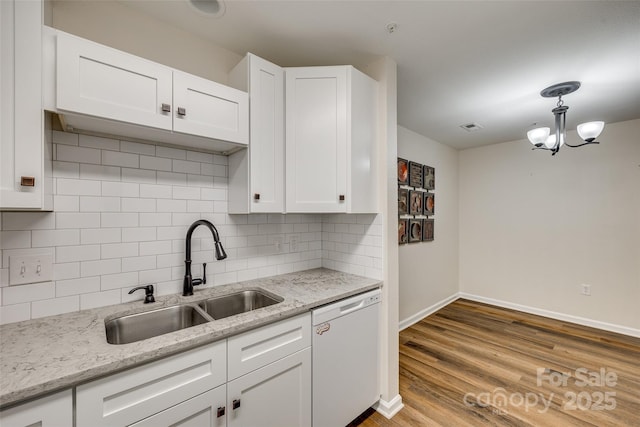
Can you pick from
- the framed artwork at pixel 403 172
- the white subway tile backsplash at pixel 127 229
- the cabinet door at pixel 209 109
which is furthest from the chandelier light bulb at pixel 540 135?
the cabinet door at pixel 209 109

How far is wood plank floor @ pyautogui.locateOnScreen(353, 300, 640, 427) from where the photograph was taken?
1877 millimetres

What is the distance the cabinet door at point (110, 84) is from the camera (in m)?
1.09

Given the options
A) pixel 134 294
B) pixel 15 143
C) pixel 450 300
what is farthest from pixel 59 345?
pixel 450 300

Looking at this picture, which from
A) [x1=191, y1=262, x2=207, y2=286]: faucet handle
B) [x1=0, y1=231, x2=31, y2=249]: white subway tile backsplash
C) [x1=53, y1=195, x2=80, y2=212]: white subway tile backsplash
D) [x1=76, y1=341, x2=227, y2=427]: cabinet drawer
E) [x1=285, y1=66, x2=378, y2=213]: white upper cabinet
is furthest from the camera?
[x1=285, y1=66, x2=378, y2=213]: white upper cabinet

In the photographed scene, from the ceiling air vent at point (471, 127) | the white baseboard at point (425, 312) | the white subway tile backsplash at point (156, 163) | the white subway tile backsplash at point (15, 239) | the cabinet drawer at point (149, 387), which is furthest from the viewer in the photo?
the white baseboard at point (425, 312)

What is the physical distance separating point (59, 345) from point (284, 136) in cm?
143

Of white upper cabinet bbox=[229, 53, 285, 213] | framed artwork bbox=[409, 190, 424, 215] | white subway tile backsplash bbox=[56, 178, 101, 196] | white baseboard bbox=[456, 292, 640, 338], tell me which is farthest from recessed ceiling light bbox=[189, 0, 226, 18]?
white baseboard bbox=[456, 292, 640, 338]

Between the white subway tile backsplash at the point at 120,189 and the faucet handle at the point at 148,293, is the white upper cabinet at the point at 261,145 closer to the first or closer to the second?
the white subway tile backsplash at the point at 120,189

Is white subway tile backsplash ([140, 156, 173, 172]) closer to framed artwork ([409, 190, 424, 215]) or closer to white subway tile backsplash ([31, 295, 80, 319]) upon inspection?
white subway tile backsplash ([31, 295, 80, 319])

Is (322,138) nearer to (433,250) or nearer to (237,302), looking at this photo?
(237,302)

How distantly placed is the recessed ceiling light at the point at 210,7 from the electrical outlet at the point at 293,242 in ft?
4.94

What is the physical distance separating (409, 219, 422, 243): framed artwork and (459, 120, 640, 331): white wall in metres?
1.37

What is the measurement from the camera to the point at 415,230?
3.36 m

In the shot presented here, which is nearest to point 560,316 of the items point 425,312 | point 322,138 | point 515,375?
point 425,312
